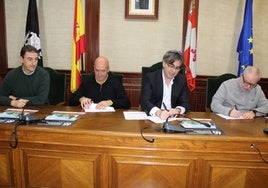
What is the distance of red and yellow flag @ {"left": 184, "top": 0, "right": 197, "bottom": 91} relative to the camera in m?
3.45

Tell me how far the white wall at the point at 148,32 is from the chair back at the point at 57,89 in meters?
0.93

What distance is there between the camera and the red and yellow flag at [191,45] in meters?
3.45

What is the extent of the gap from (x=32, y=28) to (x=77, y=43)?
74 cm

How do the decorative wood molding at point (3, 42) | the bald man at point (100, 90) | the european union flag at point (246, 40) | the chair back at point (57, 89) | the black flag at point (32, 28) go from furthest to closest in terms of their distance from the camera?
the decorative wood molding at point (3, 42) < the black flag at point (32, 28) < the european union flag at point (246, 40) < the chair back at point (57, 89) < the bald man at point (100, 90)

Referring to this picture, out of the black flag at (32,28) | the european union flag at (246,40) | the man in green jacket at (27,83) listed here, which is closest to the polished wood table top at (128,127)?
the man in green jacket at (27,83)

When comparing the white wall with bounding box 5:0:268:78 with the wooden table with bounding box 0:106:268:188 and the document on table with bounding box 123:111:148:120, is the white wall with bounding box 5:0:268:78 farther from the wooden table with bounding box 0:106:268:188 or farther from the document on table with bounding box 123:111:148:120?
the wooden table with bounding box 0:106:268:188

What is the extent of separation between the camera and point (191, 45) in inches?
137

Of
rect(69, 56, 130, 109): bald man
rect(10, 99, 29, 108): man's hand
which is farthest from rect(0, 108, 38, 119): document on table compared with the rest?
rect(69, 56, 130, 109): bald man

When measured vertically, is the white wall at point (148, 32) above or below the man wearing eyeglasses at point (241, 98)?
above

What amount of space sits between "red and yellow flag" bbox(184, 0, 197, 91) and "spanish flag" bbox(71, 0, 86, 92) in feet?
4.89

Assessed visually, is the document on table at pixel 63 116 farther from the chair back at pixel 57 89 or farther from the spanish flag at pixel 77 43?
the spanish flag at pixel 77 43

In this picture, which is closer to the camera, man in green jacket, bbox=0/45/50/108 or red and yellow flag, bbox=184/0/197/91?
man in green jacket, bbox=0/45/50/108

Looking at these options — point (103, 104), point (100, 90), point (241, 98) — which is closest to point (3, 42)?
point (100, 90)

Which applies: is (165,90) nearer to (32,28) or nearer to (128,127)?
(128,127)
